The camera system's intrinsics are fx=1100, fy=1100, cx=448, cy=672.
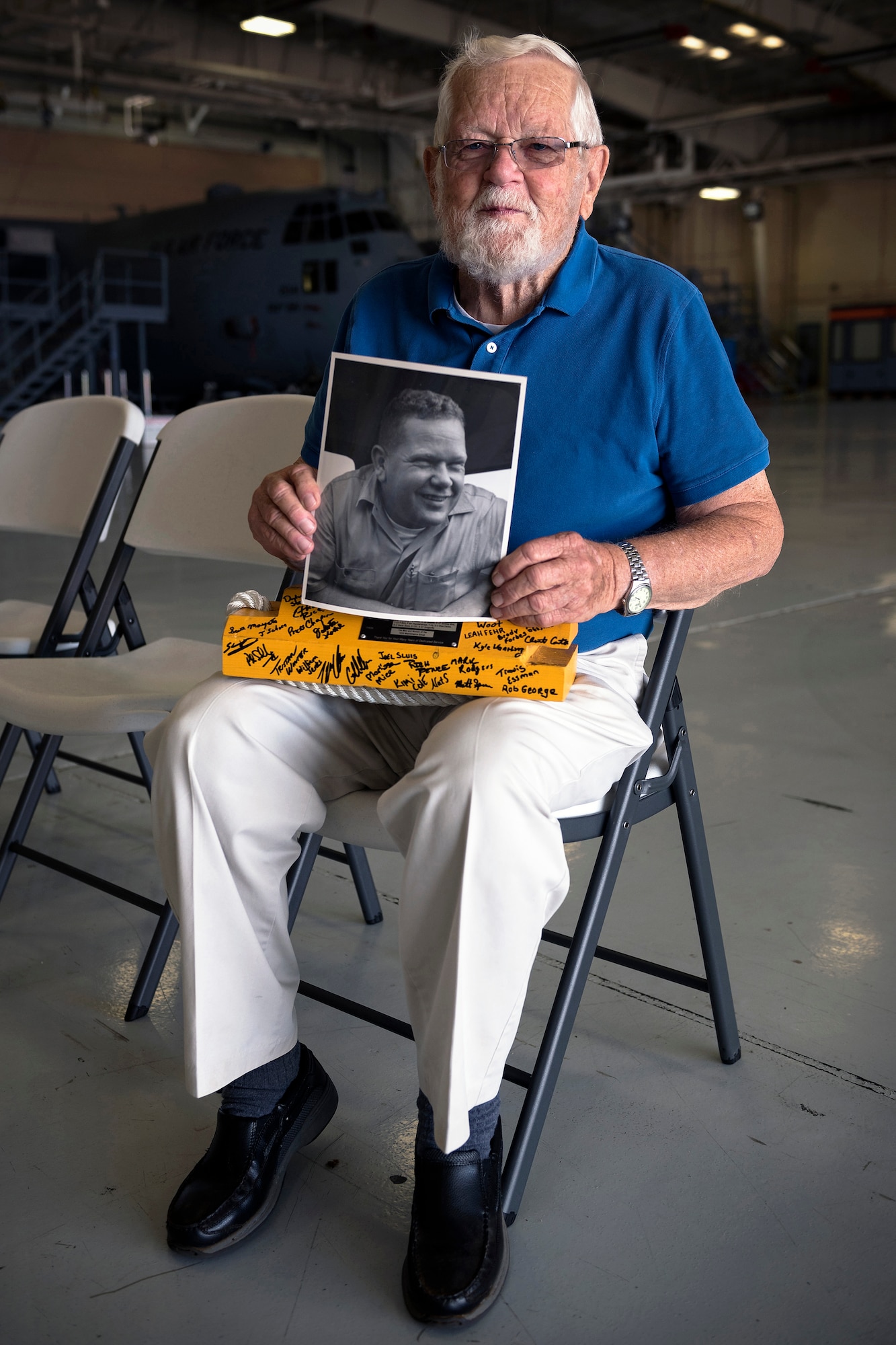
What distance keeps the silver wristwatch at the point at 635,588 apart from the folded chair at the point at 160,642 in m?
0.76

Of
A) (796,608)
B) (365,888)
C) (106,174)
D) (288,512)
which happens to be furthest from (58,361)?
(288,512)

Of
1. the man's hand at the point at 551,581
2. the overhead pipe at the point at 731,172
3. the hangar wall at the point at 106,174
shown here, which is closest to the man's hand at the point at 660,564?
the man's hand at the point at 551,581

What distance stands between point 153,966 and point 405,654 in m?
0.82

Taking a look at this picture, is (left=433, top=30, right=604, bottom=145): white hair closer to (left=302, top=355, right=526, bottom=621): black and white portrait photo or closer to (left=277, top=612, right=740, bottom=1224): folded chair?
(left=302, top=355, right=526, bottom=621): black and white portrait photo

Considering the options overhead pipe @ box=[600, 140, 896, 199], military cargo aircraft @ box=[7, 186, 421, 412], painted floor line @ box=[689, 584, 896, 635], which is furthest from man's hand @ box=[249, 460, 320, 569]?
overhead pipe @ box=[600, 140, 896, 199]

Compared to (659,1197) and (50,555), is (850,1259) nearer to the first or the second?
(659,1197)

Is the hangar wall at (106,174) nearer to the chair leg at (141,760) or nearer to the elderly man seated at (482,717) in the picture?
the chair leg at (141,760)

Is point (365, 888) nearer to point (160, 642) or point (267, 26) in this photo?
point (160, 642)

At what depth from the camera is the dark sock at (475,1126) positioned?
1.22 metres

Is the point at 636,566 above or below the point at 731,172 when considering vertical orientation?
below

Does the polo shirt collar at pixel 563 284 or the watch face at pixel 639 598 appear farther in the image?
the polo shirt collar at pixel 563 284

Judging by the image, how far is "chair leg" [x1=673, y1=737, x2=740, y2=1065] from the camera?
1525mm

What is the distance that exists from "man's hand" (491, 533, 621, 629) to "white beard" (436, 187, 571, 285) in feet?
1.36

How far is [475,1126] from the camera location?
1217 mm
